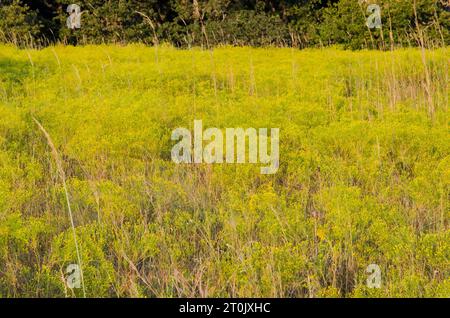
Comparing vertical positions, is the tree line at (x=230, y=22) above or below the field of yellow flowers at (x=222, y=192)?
above

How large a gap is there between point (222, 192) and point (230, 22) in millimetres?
12416

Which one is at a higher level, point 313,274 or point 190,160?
point 190,160

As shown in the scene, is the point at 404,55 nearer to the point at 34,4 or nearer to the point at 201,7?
the point at 201,7

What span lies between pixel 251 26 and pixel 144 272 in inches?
542

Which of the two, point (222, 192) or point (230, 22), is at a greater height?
point (230, 22)

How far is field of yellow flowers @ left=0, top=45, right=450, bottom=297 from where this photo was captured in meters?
2.81

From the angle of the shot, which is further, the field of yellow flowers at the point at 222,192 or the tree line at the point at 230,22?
the tree line at the point at 230,22

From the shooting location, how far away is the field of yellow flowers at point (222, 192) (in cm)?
281

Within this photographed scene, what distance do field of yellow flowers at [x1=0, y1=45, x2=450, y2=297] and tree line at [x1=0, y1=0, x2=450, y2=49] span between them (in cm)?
687

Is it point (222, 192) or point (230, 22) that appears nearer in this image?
point (222, 192)

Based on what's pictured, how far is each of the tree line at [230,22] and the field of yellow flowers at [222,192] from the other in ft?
22.6

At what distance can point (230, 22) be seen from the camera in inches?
623

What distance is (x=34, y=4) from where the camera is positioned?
18.8 m
